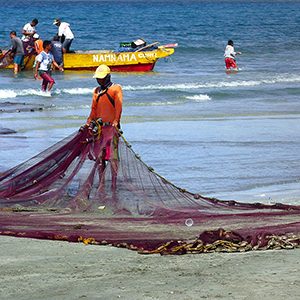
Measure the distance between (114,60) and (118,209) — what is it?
69.6ft

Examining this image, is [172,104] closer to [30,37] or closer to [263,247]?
[30,37]

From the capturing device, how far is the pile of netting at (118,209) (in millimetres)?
8039

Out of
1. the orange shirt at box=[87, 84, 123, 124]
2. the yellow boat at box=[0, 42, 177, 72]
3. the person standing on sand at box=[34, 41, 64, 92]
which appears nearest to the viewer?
the orange shirt at box=[87, 84, 123, 124]

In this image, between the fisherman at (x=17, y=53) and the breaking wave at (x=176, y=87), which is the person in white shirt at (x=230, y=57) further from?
A: the fisherman at (x=17, y=53)

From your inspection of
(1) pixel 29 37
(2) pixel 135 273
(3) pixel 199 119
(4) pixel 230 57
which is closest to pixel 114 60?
(1) pixel 29 37

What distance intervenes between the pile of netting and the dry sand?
0.19m

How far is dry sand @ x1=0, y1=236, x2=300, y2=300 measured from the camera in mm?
6684

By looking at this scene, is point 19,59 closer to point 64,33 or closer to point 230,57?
point 64,33

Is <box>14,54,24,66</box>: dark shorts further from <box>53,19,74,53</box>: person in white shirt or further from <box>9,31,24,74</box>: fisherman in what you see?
<box>53,19,74,53</box>: person in white shirt

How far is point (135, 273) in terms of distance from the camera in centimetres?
723

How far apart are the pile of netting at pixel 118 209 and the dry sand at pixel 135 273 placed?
19 cm

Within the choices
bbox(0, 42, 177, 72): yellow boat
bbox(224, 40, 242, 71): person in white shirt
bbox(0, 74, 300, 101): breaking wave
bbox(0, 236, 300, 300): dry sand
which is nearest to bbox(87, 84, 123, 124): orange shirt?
bbox(0, 236, 300, 300): dry sand

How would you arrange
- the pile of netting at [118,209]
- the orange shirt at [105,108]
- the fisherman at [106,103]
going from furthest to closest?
the orange shirt at [105,108]
the fisherman at [106,103]
the pile of netting at [118,209]

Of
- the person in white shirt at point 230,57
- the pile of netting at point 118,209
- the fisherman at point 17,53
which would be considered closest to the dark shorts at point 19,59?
the fisherman at point 17,53
